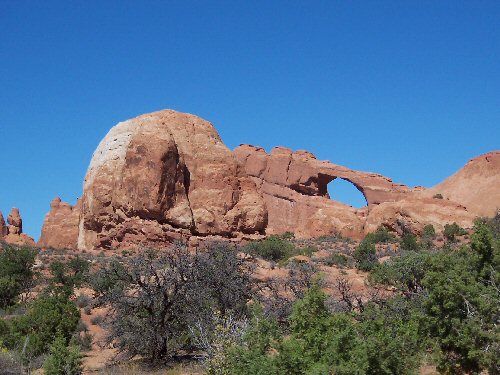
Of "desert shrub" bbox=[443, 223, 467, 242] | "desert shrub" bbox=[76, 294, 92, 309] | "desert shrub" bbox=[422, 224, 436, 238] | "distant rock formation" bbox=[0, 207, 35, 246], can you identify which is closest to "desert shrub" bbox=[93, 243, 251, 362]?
"desert shrub" bbox=[76, 294, 92, 309]

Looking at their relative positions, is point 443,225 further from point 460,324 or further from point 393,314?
point 460,324

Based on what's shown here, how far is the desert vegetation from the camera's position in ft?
22.8

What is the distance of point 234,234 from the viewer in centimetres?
3975

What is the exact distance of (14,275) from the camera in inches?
974

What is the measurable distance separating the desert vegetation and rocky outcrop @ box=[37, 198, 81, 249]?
89.6 ft

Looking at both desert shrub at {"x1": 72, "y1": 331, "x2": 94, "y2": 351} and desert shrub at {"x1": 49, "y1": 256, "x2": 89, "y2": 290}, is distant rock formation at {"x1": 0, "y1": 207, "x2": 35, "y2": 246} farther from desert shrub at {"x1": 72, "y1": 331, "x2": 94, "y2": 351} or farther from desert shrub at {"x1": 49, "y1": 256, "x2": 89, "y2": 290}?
desert shrub at {"x1": 72, "y1": 331, "x2": 94, "y2": 351}

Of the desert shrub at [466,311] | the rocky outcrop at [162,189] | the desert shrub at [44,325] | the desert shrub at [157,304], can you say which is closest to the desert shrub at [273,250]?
the rocky outcrop at [162,189]

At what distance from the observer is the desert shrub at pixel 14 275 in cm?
2312

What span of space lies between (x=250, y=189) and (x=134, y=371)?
30.8 meters

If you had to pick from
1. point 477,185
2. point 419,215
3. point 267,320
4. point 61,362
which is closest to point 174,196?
point 419,215

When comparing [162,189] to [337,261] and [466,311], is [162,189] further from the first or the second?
[466,311]

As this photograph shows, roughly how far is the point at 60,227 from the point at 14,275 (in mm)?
28648

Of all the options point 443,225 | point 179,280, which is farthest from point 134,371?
point 443,225

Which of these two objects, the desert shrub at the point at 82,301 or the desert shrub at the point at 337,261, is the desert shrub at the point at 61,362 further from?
the desert shrub at the point at 337,261
